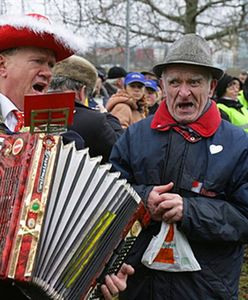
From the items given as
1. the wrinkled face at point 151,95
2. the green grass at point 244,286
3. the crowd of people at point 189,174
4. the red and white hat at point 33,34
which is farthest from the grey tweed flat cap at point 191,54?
the wrinkled face at point 151,95

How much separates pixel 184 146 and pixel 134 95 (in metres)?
4.07

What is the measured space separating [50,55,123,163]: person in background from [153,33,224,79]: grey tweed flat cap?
102 cm

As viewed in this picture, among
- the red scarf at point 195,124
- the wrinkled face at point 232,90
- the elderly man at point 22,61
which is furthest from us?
the wrinkled face at point 232,90

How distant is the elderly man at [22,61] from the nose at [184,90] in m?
0.64

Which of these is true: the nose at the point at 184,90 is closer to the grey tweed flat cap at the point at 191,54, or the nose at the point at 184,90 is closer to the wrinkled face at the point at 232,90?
the grey tweed flat cap at the point at 191,54

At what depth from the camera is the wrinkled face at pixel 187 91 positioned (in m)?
2.60

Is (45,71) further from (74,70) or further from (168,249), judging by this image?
(74,70)

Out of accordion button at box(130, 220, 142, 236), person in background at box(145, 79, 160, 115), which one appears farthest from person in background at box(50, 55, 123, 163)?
person in background at box(145, 79, 160, 115)

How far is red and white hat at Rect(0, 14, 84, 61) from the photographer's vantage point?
2.17m

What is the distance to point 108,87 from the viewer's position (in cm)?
1121

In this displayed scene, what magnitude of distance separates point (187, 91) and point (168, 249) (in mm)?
717

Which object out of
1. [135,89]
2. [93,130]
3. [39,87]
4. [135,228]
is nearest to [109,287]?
[135,228]

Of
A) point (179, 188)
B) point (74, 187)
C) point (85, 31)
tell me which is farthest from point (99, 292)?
point (85, 31)

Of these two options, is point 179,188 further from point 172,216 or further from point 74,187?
point 74,187
